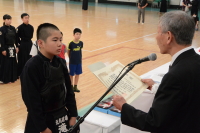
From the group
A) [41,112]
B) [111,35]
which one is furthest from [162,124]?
[111,35]

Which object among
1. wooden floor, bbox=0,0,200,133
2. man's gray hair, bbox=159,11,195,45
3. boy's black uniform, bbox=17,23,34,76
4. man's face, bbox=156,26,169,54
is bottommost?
wooden floor, bbox=0,0,200,133

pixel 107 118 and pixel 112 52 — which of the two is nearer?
pixel 107 118

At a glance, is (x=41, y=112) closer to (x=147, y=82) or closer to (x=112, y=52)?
(x=147, y=82)

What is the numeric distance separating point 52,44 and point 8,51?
4.92 metres

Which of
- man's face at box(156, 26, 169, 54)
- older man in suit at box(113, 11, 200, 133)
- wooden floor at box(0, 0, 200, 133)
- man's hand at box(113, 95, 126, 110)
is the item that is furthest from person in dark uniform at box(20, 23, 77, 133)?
wooden floor at box(0, 0, 200, 133)

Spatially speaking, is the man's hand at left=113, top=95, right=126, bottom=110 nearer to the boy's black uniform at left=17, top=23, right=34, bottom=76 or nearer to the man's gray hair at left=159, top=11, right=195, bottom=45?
the man's gray hair at left=159, top=11, right=195, bottom=45

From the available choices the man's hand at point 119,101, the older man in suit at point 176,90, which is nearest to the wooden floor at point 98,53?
the man's hand at point 119,101

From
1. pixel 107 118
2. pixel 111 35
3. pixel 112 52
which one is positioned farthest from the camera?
pixel 111 35

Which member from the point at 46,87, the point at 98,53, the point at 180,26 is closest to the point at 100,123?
the point at 46,87

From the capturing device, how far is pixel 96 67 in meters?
2.59

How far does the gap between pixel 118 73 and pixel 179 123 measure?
2.54 feet

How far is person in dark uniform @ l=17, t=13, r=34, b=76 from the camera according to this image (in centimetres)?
775

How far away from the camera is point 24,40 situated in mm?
7883

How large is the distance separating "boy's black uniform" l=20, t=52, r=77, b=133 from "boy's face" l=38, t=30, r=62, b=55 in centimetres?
9
